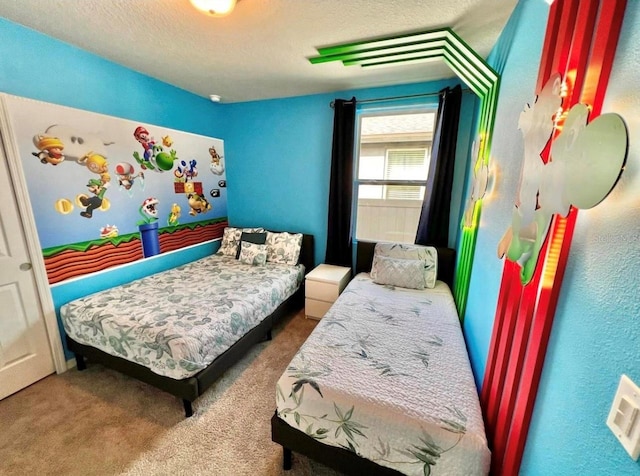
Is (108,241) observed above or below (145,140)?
below

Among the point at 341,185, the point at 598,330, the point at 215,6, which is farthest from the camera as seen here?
the point at 341,185

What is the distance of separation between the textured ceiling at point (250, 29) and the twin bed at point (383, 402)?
6.65ft

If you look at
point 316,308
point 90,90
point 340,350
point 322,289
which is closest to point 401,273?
point 322,289

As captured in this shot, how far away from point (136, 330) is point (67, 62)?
2.16 metres

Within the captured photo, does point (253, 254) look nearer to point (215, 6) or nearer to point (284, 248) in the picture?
point (284, 248)

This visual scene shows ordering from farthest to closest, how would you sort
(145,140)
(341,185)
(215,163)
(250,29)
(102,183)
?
1. (215,163)
2. (341,185)
3. (145,140)
4. (102,183)
5. (250,29)

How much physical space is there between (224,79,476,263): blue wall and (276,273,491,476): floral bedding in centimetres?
163

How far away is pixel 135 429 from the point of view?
1608 mm

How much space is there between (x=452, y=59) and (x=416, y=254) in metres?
1.67

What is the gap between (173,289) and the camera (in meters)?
2.34

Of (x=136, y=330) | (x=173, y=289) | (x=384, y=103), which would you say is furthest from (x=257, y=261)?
(x=384, y=103)

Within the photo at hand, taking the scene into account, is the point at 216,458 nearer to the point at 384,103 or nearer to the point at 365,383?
the point at 365,383

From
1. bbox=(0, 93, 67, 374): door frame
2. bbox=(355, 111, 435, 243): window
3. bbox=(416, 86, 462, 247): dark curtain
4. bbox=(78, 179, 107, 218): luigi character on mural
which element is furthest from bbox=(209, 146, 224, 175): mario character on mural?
bbox=(416, 86, 462, 247): dark curtain

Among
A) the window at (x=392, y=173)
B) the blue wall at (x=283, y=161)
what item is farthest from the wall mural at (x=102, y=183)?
the window at (x=392, y=173)
